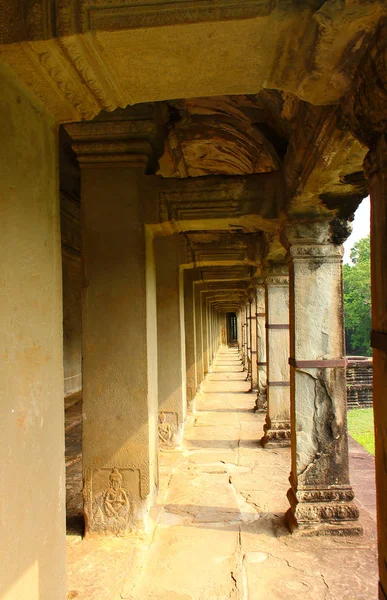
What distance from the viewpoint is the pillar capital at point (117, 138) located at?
4.40 metres

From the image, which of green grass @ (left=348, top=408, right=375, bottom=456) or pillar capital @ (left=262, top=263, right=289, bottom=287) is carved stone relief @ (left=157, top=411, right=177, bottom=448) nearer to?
pillar capital @ (left=262, top=263, right=289, bottom=287)

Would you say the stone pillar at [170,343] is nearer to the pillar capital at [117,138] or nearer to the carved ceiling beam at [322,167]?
the pillar capital at [117,138]

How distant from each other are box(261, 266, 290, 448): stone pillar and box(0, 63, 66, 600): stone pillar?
5.50 meters

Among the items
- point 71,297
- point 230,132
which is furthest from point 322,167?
point 71,297

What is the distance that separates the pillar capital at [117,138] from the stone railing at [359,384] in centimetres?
1961

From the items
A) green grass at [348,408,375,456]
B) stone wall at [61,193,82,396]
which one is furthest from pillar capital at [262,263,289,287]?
green grass at [348,408,375,456]

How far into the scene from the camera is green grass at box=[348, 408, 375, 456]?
16.0m

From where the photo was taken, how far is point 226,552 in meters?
4.09

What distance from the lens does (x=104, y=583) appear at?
360cm

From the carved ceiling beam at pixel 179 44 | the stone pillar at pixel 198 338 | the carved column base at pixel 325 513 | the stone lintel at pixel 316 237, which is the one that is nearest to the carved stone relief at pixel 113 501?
the carved column base at pixel 325 513

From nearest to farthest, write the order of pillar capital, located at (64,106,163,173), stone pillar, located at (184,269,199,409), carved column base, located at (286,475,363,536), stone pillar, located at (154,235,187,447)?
carved column base, located at (286,475,363,536) → pillar capital, located at (64,106,163,173) → stone pillar, located at (154,235,187,447) → stone pillar, located at (184,269,199,409)

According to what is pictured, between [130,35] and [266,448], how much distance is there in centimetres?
670

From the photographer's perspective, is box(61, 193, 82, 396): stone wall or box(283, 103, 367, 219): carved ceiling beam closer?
box(283, 103, 367, 219): carved ceiling beam

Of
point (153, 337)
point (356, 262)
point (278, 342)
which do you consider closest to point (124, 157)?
point (153, 337)
